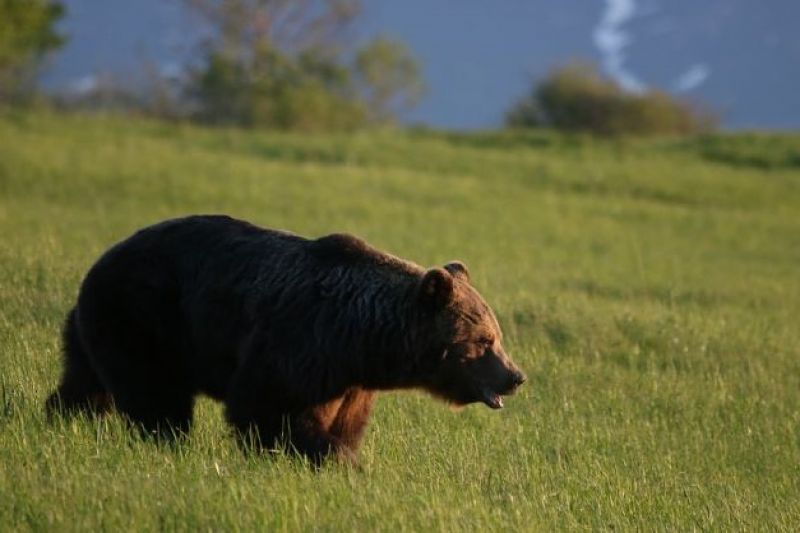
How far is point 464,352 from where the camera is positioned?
722 cm

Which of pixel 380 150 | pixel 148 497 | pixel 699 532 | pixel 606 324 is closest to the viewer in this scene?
pixel 148 497

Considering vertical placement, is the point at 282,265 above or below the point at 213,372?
above

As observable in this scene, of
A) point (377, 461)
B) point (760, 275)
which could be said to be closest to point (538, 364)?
point (377, 461)

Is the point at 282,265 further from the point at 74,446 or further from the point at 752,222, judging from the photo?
the point at 752,222

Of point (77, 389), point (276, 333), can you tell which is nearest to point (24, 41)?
point (77, 389)

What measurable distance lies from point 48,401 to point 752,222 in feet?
82.9

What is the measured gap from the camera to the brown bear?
703cm

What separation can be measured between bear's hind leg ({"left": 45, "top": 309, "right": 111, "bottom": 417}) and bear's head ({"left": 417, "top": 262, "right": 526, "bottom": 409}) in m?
2.13

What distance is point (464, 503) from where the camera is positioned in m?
6.77

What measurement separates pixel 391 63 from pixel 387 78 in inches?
31.6

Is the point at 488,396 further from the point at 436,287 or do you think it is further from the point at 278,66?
the point at 278,66

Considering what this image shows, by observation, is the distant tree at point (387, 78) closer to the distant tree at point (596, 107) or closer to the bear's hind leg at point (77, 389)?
the distant tree at point (596, 107)

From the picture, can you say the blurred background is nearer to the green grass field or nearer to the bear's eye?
the green grass field

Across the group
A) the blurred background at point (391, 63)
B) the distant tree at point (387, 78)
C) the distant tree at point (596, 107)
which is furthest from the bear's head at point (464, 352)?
the distant tree at point (387, 78)
